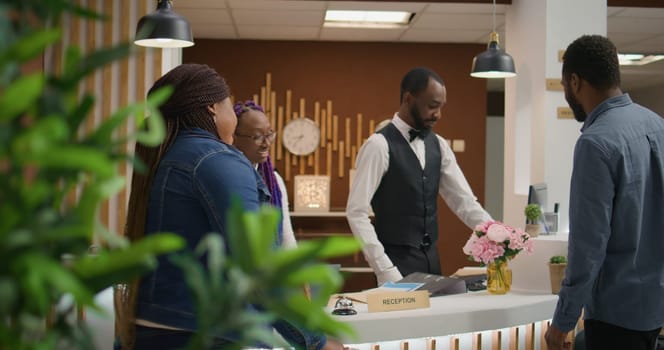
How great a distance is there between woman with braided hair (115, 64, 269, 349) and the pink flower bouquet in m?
1.54

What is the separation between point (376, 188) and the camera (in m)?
3.69

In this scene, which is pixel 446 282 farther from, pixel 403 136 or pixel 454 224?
pixel 454 224

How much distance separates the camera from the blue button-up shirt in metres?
2.18

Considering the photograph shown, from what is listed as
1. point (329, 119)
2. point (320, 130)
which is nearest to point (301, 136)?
point (320, 130)

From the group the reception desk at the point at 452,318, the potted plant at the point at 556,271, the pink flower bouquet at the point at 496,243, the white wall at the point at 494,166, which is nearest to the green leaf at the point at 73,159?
the reception desk at the point at 452,318

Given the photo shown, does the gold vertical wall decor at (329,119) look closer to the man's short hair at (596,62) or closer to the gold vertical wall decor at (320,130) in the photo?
the gold vertical wall decor at (320,130)

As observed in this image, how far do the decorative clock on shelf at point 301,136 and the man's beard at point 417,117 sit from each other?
462 centimetres

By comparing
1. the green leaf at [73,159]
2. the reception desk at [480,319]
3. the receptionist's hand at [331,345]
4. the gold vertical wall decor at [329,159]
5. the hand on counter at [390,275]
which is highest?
the gold vertical wall decor at [329,159]

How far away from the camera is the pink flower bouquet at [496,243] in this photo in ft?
9.79

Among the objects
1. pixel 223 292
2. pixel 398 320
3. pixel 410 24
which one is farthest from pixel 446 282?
pixel 410 24

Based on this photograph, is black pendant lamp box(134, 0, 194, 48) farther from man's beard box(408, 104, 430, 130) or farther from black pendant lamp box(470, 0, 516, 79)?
black pendant lamp box(470, 0, 516, 79)

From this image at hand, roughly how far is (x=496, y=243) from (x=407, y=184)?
2.69 feet

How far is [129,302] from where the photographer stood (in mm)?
1623

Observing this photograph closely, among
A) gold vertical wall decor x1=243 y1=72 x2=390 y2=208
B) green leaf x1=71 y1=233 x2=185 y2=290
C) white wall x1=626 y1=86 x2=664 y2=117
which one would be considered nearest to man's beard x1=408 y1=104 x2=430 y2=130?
green leaf x1=71 y1=233 x2=185 y2=290
